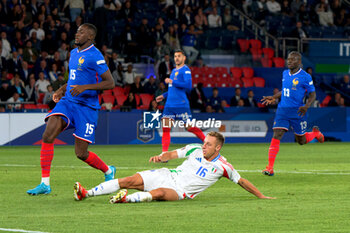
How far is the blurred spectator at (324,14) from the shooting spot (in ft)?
117

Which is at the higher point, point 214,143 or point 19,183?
point 214,143

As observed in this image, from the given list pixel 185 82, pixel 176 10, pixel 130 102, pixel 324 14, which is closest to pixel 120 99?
pixel 130 102

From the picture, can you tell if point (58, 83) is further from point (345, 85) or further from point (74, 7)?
point (345, 85)

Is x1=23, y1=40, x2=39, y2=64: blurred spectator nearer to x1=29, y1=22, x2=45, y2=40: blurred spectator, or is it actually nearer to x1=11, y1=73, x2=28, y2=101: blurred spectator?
x1=29, y1=22, x2=45, y2=40: blurred spectator

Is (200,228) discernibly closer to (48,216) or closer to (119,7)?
(48,216)

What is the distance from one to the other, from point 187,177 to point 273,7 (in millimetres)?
27133

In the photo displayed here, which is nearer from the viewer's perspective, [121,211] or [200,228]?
[200,228]

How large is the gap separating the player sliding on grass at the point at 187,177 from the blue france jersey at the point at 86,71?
179cm

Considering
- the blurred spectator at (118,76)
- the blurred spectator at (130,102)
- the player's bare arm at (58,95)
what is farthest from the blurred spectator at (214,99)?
the player's bare arm at (58,95)

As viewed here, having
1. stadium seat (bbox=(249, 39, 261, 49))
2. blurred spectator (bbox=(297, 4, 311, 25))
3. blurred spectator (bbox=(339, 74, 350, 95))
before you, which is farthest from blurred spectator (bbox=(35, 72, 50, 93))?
blurred spectator (bbox=(297, 4, 311, 25))

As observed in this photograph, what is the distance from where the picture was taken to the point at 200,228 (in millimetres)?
7254

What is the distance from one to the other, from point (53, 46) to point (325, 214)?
814 inches

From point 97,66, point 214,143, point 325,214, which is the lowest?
point 325,214

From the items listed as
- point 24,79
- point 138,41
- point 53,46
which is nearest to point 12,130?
point 24,79
